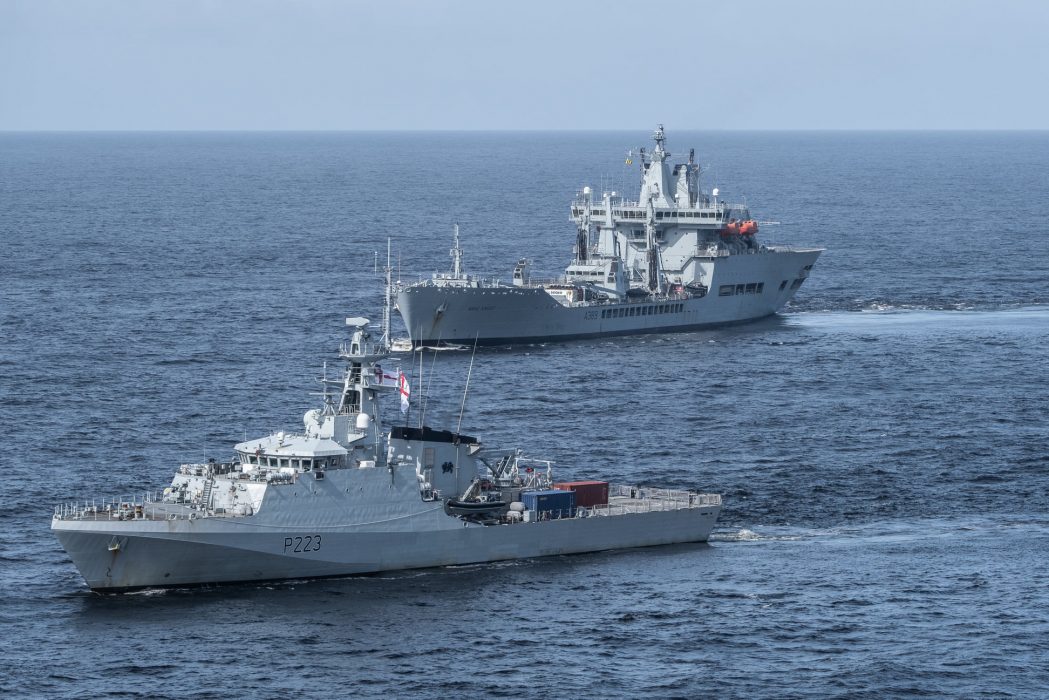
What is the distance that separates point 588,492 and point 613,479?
9.39 meters

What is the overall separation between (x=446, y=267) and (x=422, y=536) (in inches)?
3380

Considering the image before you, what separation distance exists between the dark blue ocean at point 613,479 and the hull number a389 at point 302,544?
4.33 ft

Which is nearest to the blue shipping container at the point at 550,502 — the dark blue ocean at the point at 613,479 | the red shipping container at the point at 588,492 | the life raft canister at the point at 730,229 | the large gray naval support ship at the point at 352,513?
the large gray naval support ship at the point at 352,513

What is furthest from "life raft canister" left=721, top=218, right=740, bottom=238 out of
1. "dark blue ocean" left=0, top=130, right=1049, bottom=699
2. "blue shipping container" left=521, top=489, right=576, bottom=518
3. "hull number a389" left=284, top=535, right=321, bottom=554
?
"hull number a389" left=284, top=535, right=321, bottom=554

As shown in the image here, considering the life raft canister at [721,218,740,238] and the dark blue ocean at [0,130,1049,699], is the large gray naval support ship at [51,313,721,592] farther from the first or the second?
the life raft canister at [721,218,740,238]

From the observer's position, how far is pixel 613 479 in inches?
2808

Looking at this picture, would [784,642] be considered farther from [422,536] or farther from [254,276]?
[254,276]

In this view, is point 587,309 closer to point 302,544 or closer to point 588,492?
point 588,492

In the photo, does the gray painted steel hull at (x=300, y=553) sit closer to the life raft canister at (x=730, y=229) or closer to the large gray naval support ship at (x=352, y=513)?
the large gray naval support ship at (x=352, y=513)

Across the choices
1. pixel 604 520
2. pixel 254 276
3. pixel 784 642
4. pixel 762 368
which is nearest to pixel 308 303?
pixel 254 276

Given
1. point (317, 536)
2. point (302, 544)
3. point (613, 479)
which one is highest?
point (317, 536)

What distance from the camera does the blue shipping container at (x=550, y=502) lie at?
60031mm

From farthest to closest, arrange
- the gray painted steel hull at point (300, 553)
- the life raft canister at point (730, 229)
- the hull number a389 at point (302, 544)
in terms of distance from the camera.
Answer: the life raft canister at point (730, 229) < the hull number a389 at point (302, 544) < the gray painted steel hull at point (300, 553)

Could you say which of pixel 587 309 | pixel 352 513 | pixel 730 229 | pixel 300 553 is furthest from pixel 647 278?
pixel 300 553
